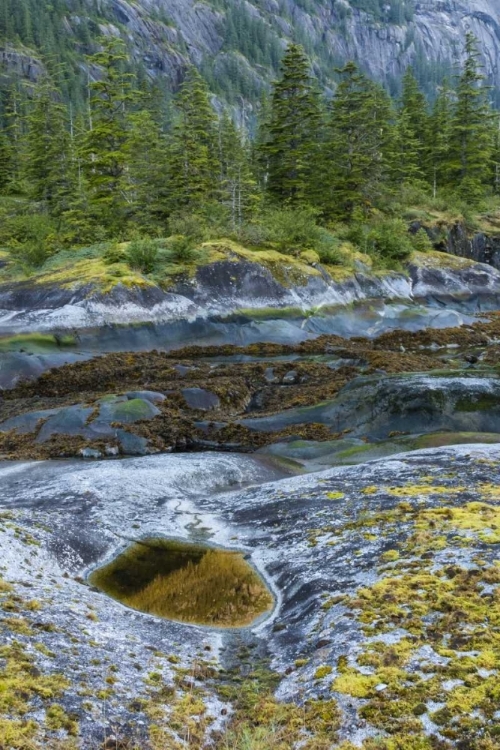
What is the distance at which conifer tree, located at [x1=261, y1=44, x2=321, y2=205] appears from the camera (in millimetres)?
46562

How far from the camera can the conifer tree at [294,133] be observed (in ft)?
153

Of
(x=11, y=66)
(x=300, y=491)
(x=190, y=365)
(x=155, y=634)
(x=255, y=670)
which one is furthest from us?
(x=11, y=66)

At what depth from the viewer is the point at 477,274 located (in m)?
43.6

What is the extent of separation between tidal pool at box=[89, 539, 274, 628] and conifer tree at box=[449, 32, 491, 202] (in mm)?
55315

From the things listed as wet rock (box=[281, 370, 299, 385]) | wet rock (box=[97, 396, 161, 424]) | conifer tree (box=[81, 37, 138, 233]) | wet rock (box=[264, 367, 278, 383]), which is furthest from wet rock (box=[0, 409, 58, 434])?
conifer tree (box=[81, 37, 138, 233])

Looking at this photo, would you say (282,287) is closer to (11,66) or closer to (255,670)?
(255,670)

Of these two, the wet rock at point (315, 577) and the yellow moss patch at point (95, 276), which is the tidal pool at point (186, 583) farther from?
the yellow moss patch at point (95, 276)

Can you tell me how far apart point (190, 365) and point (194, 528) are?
13.5 metres

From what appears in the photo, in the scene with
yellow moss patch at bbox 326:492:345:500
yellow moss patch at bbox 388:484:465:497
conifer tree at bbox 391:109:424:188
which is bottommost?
yellow moss patch at bbox 326:492:345:500

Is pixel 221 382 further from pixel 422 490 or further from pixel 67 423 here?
pixel 422 490

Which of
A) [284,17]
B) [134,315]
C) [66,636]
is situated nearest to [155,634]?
[66,636]

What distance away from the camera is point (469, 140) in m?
58.4

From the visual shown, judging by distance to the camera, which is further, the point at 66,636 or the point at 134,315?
the point at 134,315

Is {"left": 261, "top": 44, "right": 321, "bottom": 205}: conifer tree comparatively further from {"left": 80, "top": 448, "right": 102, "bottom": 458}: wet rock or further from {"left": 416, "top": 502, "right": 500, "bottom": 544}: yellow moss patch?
{"left": 416, "top": 502, "right": 500, "bottom": 544}: yellow moss patch
